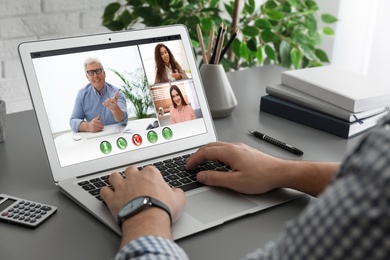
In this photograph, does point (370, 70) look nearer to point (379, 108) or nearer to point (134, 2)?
point (134, 2)

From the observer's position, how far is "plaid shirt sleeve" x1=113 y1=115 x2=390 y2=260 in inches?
18.6

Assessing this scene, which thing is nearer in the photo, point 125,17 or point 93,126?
point 93,126

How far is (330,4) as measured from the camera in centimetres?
278

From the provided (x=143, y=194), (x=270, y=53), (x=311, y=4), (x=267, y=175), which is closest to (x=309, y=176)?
(x=267, y=175)

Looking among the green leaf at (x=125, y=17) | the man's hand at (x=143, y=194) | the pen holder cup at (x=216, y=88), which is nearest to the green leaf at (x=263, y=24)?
the green leaf at (x=125, y=17)

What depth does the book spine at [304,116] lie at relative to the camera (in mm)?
1297

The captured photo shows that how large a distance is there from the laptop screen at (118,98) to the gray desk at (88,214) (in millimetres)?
99

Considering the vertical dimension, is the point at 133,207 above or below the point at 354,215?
below

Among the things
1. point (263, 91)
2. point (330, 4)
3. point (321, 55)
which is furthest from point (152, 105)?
point (330, 4)

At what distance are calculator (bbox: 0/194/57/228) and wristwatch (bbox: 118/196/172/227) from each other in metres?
0.15

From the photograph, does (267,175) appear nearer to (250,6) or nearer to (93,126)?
(93,126)

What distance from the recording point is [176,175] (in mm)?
1049

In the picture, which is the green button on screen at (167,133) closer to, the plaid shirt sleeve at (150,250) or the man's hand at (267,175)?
the man's hand at (267,175)

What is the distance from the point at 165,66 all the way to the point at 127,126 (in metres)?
0.16
